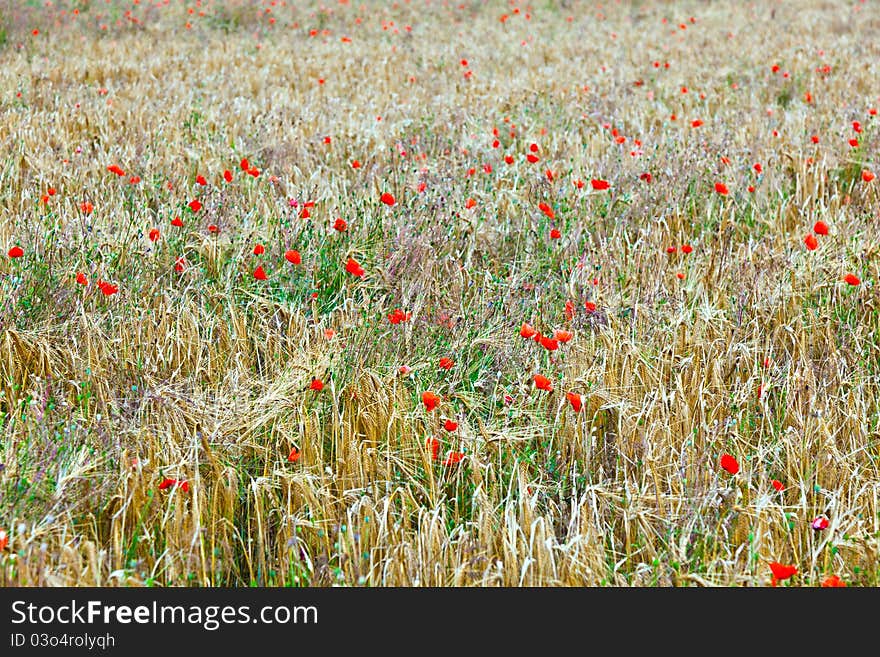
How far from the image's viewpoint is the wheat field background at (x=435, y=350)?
1.75 m

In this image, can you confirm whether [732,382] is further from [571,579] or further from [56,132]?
[56,132]

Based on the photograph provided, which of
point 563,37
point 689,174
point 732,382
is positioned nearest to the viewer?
point 732,382

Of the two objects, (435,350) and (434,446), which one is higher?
(435,350)

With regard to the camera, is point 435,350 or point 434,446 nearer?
point 434,446

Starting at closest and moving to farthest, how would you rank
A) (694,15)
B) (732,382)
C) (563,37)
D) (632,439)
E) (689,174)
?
1. (632,439)
2. (732,382)
3. (689,174)
4. (563,37)
5. (694,15)

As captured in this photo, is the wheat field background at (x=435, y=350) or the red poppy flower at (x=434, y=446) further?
the red poppy flower at (x=434, y=446)

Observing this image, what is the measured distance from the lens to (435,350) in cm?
241

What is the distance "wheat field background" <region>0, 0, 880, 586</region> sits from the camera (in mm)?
1754

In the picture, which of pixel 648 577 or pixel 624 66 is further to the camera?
pixel 624 66

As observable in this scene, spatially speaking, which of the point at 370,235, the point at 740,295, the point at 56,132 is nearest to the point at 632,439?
the point at 740,295

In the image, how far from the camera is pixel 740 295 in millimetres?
2785

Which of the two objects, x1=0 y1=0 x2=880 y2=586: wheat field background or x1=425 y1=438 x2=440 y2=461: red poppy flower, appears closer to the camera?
x1=0 y1=0 x2=880 y2=586: wheat field background
